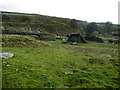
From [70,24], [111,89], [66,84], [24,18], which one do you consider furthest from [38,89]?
[70,24]

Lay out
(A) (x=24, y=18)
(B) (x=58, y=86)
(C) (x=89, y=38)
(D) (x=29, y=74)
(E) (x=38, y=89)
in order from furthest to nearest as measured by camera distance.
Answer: (A) (x=24, y=18)
(C) (x=89, y=38)
(D) (x=29, y=74)
(B) (x=58, y=86)
(E) (x=38, y=89)

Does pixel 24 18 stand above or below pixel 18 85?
above

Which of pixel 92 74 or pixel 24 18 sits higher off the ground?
pixel 24 18

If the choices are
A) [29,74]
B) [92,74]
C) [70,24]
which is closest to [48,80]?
[29,74]

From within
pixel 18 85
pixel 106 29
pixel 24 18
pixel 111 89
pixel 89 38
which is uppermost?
pixel 24 18

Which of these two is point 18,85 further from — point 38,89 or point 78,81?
point 78,81

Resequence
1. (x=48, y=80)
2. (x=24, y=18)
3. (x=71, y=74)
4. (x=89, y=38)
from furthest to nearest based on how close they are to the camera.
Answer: (x=24, y=18) → (x=89, y=38) → (x=71, y=74) → (x=48, y=80)

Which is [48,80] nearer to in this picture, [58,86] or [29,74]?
[58,86]

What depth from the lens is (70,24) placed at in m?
118

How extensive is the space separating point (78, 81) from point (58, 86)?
7.08ft

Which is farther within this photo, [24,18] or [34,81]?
[24,18]

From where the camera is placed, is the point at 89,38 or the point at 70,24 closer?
the point at 89,38

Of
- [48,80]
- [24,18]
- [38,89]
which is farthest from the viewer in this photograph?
[24,18]

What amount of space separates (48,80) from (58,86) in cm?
130
